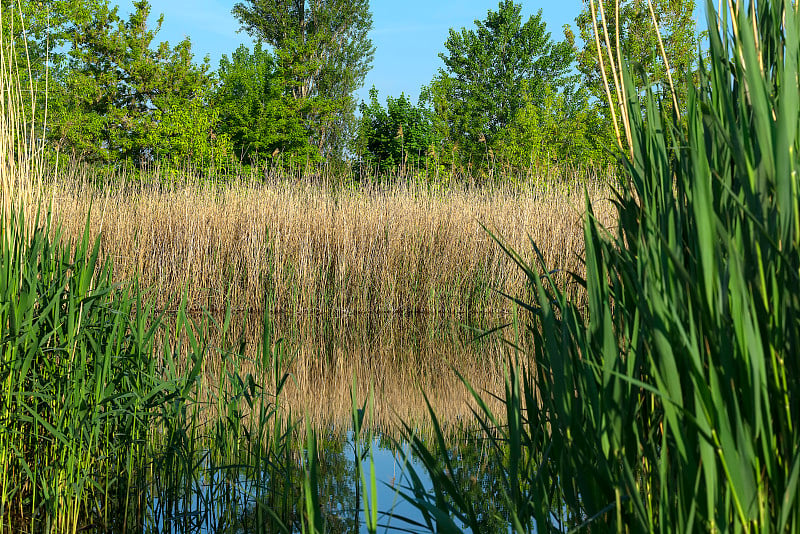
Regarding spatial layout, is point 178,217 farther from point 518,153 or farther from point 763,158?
point 518,153

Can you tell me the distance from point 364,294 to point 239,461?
540 centimetres

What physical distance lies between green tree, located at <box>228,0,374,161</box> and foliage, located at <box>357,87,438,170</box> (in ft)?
5.89

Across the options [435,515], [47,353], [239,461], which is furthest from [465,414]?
[435,515]

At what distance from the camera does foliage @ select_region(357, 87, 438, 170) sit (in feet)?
72.1

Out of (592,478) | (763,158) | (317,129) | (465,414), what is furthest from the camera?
(317,129)

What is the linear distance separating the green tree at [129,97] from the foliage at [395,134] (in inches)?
194

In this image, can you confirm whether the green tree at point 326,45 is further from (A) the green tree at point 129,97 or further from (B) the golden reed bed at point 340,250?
(B) the golden reed bed at point 340,250

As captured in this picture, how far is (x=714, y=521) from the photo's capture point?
40.0 inches

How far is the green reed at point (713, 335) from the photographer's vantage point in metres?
0.99

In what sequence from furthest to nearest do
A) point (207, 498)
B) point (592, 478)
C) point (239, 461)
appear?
point (239, 461), point (207, 498), point (592, 478)

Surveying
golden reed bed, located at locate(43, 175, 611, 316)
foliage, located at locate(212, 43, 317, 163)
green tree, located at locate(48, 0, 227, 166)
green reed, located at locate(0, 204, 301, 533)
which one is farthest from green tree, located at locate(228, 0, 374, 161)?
green reed, located at locate(0, 204, 301, 533)

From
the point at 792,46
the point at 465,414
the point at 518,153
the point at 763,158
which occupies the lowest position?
the point at 465,414

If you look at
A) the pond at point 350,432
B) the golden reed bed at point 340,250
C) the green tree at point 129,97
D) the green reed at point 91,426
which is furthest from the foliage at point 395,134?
the green reed at point 91,426

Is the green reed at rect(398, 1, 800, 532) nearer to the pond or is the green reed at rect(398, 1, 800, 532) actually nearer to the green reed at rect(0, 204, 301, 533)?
the pond
